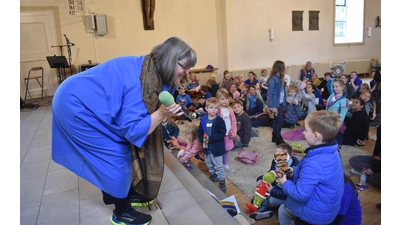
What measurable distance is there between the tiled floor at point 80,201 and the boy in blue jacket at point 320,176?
0.57 meters

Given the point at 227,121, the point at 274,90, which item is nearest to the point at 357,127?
the point at 274,90

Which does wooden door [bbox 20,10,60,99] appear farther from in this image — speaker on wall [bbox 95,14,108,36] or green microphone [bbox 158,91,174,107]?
green microphone [bbox 158,91,174,107]

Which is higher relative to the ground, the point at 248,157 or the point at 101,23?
the point at 101,23

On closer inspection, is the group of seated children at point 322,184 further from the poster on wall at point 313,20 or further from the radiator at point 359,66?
the radiator at point 359,66

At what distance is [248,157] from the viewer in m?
3.95

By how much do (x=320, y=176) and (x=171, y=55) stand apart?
121 centimetres

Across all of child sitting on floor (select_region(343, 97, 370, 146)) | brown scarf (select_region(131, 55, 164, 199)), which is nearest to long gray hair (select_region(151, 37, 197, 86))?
brown scarf (select_region(131, 55, 164, 199))

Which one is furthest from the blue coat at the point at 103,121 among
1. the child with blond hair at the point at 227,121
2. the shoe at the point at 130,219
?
the child with blond hair at the point at 227,121

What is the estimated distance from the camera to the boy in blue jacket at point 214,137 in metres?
3.22

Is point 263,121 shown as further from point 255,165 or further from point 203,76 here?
point 203,76

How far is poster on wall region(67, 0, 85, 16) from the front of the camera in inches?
324

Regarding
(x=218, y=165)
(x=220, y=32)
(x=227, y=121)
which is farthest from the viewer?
(x=220, y=32)

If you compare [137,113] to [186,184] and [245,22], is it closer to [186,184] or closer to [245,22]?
[186,184]

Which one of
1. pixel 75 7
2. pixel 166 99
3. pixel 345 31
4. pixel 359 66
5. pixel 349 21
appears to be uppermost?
pixel 75 7
